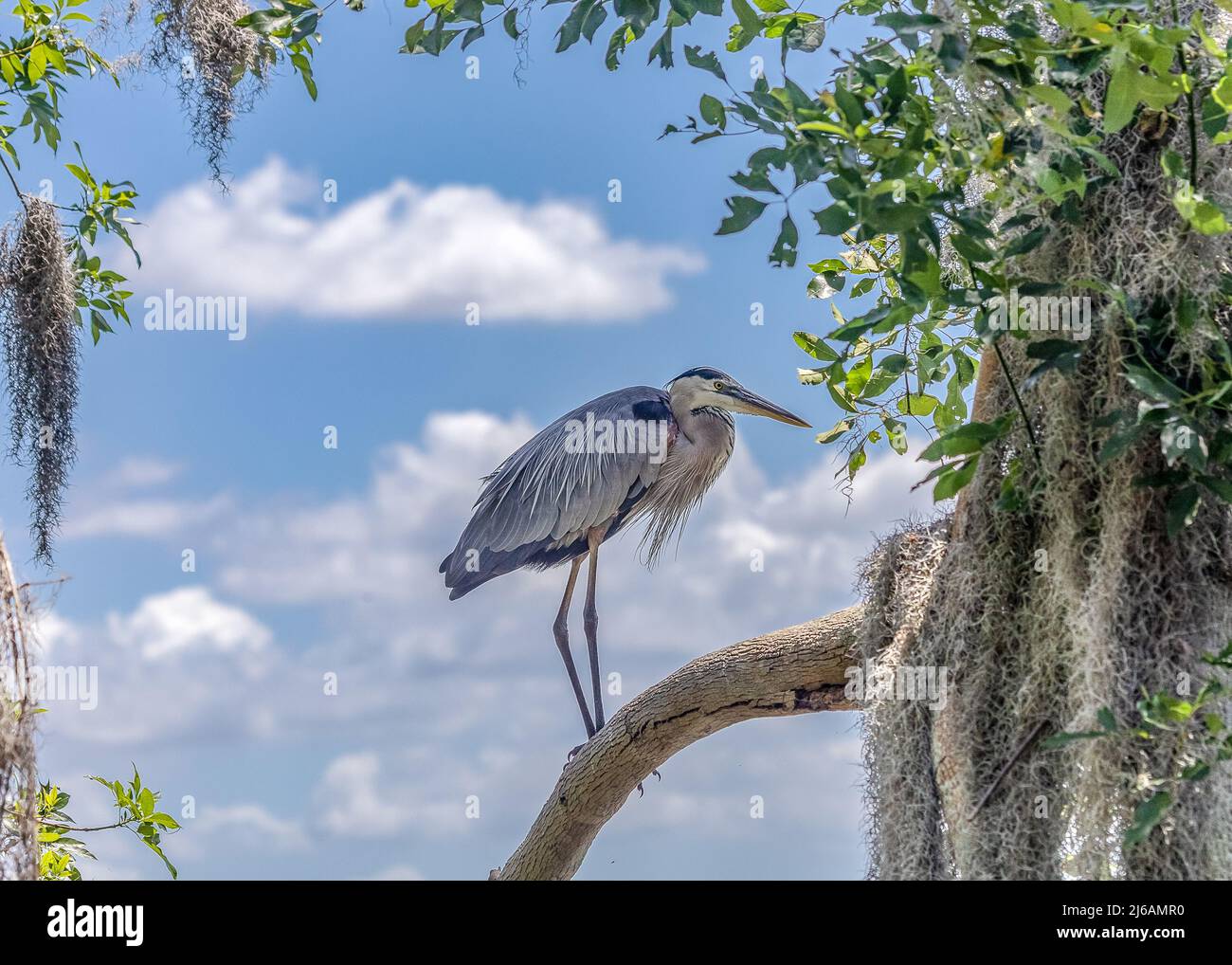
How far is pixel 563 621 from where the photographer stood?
4582mm

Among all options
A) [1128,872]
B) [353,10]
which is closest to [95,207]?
[353,10]

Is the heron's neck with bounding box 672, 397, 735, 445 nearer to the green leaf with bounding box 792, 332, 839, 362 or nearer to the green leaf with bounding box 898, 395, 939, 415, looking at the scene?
the green leaf with bounding box 898, 395, 939, 415

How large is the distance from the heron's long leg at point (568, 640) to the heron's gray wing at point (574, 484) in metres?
0.16

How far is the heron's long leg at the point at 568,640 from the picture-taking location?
4426mm

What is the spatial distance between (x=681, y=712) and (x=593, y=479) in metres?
1.46

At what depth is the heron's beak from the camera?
4492mm

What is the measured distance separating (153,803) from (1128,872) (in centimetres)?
205

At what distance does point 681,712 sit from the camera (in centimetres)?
321

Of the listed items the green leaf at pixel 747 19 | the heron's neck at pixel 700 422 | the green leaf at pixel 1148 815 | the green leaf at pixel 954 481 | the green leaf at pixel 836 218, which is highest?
the green leaf at pixel 747 19

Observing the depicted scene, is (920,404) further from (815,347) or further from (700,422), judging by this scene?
(700,422)

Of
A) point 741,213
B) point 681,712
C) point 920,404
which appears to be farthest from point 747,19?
point 681,712

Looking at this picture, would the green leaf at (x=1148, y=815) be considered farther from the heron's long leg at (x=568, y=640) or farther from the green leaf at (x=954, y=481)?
the heron's long leg at (x=568, y=640)

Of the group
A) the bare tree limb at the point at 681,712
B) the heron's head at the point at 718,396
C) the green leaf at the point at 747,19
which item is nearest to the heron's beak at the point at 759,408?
the heron's head at the point at 718,396
